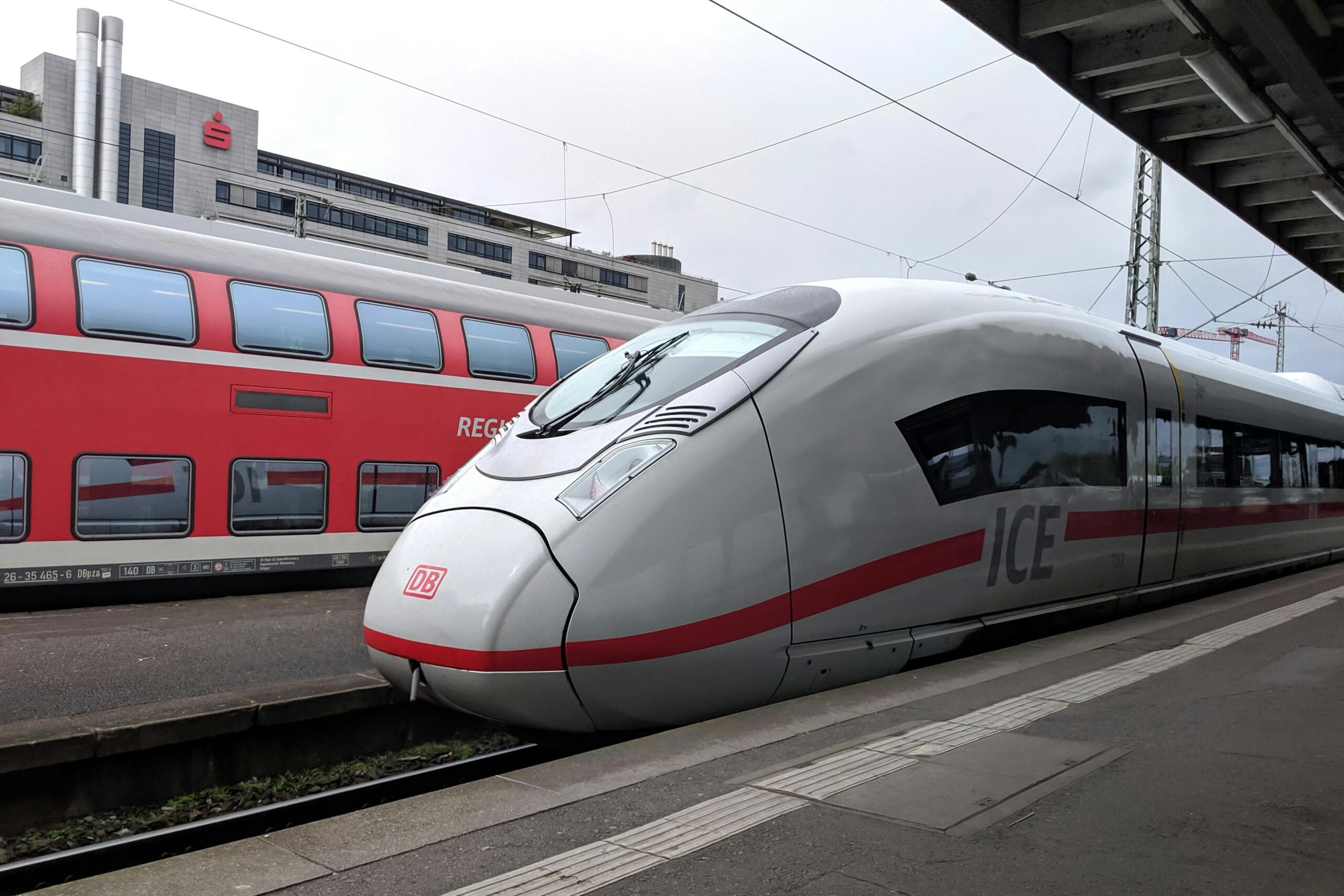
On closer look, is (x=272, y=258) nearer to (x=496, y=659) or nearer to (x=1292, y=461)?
(x=496, y=659)

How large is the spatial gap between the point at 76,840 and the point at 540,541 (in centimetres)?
265

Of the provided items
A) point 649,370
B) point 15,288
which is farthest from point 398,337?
point 649,370

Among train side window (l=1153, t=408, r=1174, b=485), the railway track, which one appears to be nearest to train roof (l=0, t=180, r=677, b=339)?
the railway track

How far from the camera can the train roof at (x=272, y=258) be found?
Answer: 8.81 metres

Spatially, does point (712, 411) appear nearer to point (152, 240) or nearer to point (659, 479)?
point (659, 479)

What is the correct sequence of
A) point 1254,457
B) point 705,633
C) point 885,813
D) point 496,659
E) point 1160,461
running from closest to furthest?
point 885,813, point 496,659, point 705,633, point 1160,461, point 1254,457

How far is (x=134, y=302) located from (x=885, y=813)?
8095 mm

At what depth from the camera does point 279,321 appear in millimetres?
9930

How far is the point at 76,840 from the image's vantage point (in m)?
4.83

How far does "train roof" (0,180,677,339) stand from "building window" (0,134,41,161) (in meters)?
47.9

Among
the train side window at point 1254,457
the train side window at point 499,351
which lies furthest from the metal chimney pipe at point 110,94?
the train side window at point 1254,457

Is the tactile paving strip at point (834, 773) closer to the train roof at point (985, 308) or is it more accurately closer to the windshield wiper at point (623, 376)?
the windshield wiper at point (623, 376)

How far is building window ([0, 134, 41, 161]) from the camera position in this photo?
159ft

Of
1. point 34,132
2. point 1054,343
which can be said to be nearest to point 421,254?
point 34,132
